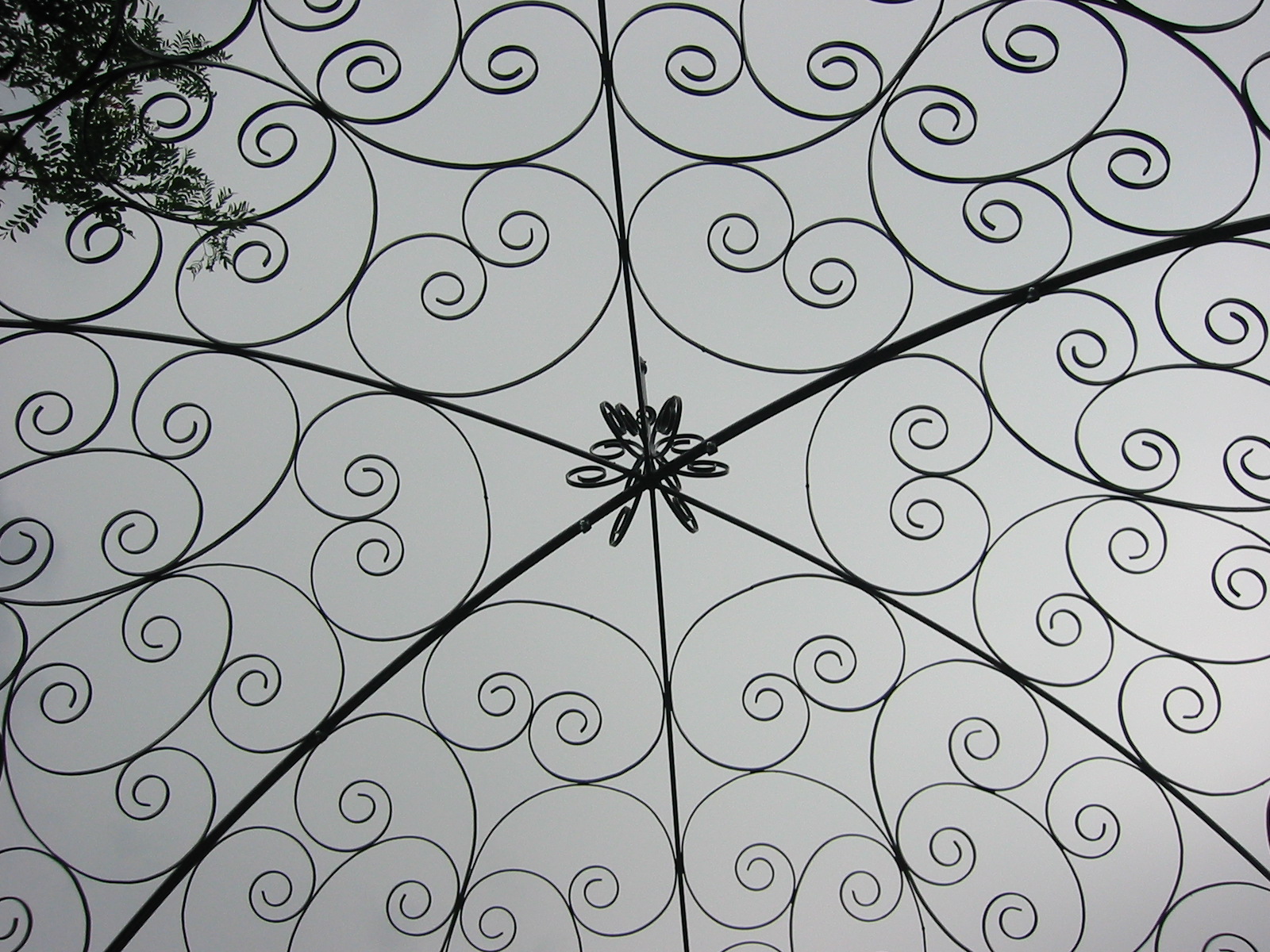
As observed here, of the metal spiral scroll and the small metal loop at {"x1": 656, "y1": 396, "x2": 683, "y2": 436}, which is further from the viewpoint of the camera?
the metal spiral scroll

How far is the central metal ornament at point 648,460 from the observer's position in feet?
8.16

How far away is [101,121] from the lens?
7.57ft

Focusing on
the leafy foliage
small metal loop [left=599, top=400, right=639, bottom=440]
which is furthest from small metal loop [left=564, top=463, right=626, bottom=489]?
the leafy foliage

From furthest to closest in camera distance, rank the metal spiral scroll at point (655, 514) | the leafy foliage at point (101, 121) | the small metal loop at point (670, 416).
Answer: the metal spiral scroll at point (655, 514), the small metal loop at point (670, 416), the leafy foliage at point (101, 121)

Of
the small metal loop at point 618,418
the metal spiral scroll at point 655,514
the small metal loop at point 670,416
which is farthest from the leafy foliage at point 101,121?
the small metal loop at point 670,416

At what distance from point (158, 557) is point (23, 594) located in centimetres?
39

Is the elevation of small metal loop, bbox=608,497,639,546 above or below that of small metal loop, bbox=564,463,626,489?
below

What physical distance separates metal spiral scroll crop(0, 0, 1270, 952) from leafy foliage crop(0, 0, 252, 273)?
6.7 inches

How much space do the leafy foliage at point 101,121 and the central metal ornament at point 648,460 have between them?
1.02m

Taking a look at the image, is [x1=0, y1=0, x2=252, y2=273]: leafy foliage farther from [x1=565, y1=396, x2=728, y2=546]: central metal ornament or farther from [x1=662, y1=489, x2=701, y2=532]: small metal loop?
[x1=662, y1=489, x2=701, y2=532]: small metal loop

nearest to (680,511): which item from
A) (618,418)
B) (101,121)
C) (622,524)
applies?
(622,524)

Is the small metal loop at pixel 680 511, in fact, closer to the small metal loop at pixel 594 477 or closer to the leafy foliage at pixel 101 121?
the small metal loop at pixel 594 477

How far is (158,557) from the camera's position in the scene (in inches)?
120

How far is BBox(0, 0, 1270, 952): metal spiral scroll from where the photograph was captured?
8.78 ft
